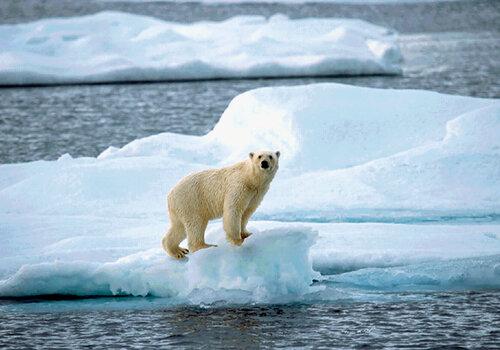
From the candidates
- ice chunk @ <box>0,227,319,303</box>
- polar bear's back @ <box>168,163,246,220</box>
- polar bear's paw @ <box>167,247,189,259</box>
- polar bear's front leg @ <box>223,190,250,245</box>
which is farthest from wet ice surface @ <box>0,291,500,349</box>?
polar bear's back @ <box>168,163,246,220</box>

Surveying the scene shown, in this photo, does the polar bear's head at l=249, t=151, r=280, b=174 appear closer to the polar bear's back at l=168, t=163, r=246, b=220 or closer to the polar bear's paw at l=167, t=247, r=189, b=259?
the polar bear's back at l=168, t=163, r=246, b=220

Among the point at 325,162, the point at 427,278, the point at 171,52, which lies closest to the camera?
the point at 427,278

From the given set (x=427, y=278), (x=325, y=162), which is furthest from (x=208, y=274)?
(x=325, y=162)

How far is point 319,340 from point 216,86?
636 inches

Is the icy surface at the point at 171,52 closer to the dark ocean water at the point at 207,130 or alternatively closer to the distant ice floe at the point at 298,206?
the dark ocean water at the point at 207,130

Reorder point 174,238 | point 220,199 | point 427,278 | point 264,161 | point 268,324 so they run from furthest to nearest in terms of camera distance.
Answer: point 427,278 → point 174,238 → point 220,199 → point 264,161 → point 268,324

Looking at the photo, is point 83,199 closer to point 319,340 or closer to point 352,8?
point 319,340

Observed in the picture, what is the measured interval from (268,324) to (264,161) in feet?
3.74

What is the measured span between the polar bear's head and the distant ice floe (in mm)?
417

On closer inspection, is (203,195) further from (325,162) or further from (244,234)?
(325,162)

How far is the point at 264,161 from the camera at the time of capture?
891 cm

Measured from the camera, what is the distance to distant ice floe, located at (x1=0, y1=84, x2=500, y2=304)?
9148 mm

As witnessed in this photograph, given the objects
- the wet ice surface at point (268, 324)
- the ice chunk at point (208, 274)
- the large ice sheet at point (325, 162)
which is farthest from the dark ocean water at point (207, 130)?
the large ice sheet at point (325, 162)

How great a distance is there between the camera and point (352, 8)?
47.0 meters
